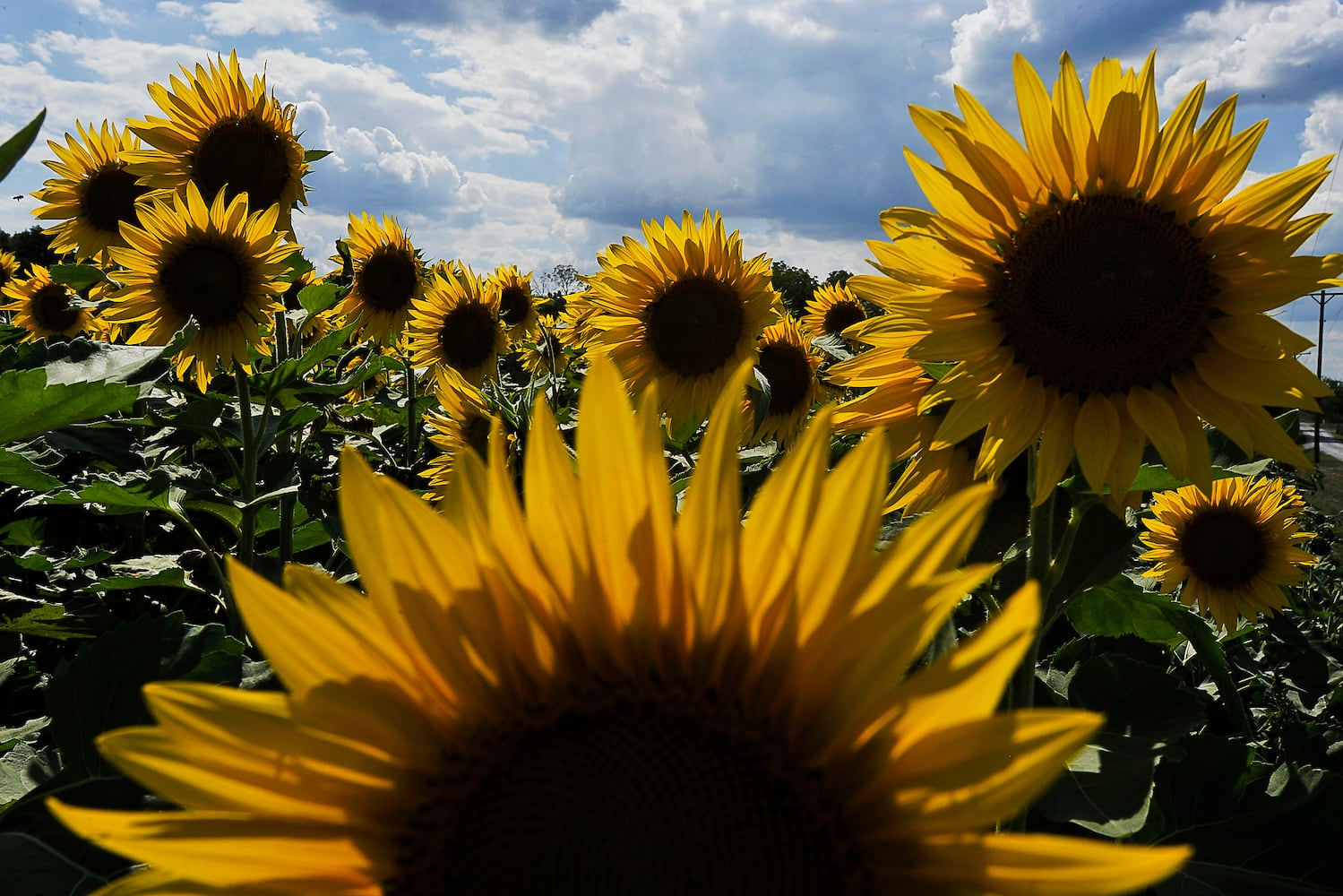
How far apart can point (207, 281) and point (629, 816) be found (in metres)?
4.48

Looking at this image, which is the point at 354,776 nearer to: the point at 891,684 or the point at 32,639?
the point at 891,684

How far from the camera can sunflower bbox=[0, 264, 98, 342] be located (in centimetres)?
888

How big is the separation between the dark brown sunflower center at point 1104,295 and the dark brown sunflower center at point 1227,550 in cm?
337

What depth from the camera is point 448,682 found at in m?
1.12

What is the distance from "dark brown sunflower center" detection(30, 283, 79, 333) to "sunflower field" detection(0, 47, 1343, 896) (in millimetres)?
5684

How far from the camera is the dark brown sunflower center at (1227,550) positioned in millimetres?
4777

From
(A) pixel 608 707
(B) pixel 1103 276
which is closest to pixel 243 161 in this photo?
(B) pixel 1103 276

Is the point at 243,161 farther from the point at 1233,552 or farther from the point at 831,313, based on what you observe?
the point at 1233,552

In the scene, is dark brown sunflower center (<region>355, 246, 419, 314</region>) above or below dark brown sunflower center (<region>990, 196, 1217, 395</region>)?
above

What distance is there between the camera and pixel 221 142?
5180 millimetres

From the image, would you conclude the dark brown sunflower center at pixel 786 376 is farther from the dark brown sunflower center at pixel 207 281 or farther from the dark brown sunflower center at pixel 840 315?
the dark brown sunflower center at pixel 207 281

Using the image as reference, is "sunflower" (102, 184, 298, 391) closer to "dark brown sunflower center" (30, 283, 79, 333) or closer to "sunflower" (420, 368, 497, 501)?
"sunflower" (420, 368, 497, 501)

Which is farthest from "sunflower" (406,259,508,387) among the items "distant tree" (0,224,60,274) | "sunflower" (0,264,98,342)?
"distant tree" (0,224,60,274)

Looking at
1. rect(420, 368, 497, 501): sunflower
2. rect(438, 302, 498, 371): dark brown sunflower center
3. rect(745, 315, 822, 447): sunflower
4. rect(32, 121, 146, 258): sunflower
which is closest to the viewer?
rect(420, 368, 497, 501): sunflower
